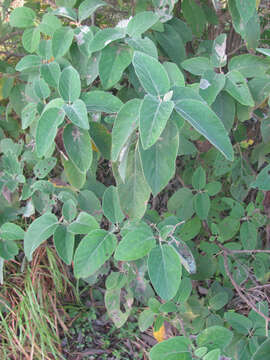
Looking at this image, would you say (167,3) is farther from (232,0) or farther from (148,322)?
(148,322)

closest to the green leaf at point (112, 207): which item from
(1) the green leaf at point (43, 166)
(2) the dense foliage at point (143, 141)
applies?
(2) the dense foliage at point (143, 141)

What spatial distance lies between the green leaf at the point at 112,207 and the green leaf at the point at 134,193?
0.13m

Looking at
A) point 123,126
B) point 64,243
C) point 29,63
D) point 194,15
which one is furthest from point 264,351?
point 194,15

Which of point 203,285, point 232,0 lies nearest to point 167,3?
point 232,0

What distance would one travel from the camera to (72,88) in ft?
2.67

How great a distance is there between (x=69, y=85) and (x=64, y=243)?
1.29 ft

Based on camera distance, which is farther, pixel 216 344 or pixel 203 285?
pixel 203 285

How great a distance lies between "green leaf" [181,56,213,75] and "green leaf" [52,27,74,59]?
296mm

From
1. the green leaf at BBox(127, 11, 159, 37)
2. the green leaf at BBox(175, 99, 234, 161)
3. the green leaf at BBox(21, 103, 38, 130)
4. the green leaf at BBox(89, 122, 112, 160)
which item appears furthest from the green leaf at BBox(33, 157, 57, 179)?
the green leaf at BBox(175, 99, 234, 161)

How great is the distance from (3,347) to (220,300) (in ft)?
3.44

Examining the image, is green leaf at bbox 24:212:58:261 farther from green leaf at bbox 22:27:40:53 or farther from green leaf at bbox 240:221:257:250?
green leaf at bbox 240:221:257:250

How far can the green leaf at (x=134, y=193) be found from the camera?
2.56ft

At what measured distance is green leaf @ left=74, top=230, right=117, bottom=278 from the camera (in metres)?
0.83

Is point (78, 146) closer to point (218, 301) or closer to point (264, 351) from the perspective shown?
point (264, 351)
